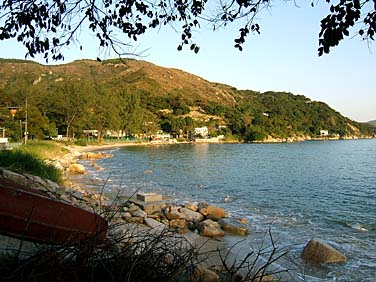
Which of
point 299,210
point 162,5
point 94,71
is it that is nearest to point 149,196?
point 299,210

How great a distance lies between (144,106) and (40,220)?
122 metres

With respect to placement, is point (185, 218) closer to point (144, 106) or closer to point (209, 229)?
point (209, 229)

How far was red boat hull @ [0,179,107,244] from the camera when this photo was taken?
2.66 metres

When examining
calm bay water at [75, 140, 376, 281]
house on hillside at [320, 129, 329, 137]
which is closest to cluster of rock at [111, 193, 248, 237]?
calm bay water at [75, 140, 376, 281]

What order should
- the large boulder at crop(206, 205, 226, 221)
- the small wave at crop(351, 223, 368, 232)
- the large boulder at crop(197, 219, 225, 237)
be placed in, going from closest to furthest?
the large boulder at crop(197, 219, 225, 237) < the small wave at crop(351, 223, 368, 232) < the large boulder at crop(206, 205, 226, 221)

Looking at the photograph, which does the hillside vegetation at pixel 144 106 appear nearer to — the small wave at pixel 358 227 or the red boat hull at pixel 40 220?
the small wave at pixel 358 227

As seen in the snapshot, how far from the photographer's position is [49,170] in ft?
58.7

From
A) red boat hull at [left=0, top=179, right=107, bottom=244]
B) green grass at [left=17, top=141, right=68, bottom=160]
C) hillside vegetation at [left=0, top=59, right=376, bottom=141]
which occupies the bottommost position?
green grass at [left=17, top=141, right=68, bottom=160]

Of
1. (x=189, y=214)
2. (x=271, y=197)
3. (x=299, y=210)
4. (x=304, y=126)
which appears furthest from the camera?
(x=304, y=126)

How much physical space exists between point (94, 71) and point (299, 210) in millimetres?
A: 164245

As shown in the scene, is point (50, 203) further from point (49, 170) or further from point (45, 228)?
point (49, 170)

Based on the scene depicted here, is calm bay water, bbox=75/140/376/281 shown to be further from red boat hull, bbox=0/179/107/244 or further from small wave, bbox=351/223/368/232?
red boat hull, bbox=0/179/107/244

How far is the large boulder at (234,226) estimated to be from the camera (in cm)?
1238

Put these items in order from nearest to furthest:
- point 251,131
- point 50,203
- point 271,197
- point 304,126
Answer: point 50,203
point 271,197
point 251,131
point 304,126
